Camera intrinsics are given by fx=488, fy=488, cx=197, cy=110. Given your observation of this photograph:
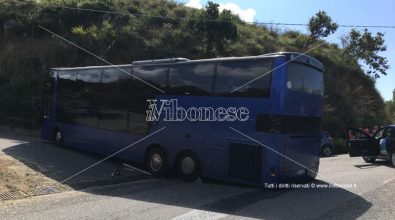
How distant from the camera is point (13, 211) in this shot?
8992 mm

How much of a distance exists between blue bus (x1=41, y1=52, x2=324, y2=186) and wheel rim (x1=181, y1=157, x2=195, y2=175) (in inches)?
1.1

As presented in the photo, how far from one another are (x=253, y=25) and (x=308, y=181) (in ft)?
119

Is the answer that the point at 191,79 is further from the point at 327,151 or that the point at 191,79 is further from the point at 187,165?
the point at 327,151

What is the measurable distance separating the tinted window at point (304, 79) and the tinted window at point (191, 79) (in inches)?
80.2

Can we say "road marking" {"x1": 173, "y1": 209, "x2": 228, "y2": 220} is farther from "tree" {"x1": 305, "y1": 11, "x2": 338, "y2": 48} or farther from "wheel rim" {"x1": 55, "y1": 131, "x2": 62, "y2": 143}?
"tree" {"x1": 305, "y1": 11, "x2": 338, "y2": 48}

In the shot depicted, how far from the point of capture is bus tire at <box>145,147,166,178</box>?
533 inches

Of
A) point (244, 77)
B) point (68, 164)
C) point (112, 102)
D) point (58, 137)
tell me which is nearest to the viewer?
point (244, 77)

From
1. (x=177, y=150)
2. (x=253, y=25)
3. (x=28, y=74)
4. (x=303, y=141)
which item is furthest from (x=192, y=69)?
(x=253, y=25)

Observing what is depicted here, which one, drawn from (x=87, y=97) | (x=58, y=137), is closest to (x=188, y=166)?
(x=87, y=97)

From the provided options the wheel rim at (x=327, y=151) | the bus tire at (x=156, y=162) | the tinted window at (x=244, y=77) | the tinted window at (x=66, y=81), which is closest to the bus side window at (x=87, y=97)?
the tinted window at (x=66, y=81)

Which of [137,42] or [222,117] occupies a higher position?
[137,42]

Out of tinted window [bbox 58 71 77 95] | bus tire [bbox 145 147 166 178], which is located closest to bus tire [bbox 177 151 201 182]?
bus tire [bbox 145 147 166 178]

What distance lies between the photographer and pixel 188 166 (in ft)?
42.3

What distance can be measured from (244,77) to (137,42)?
20201mm
